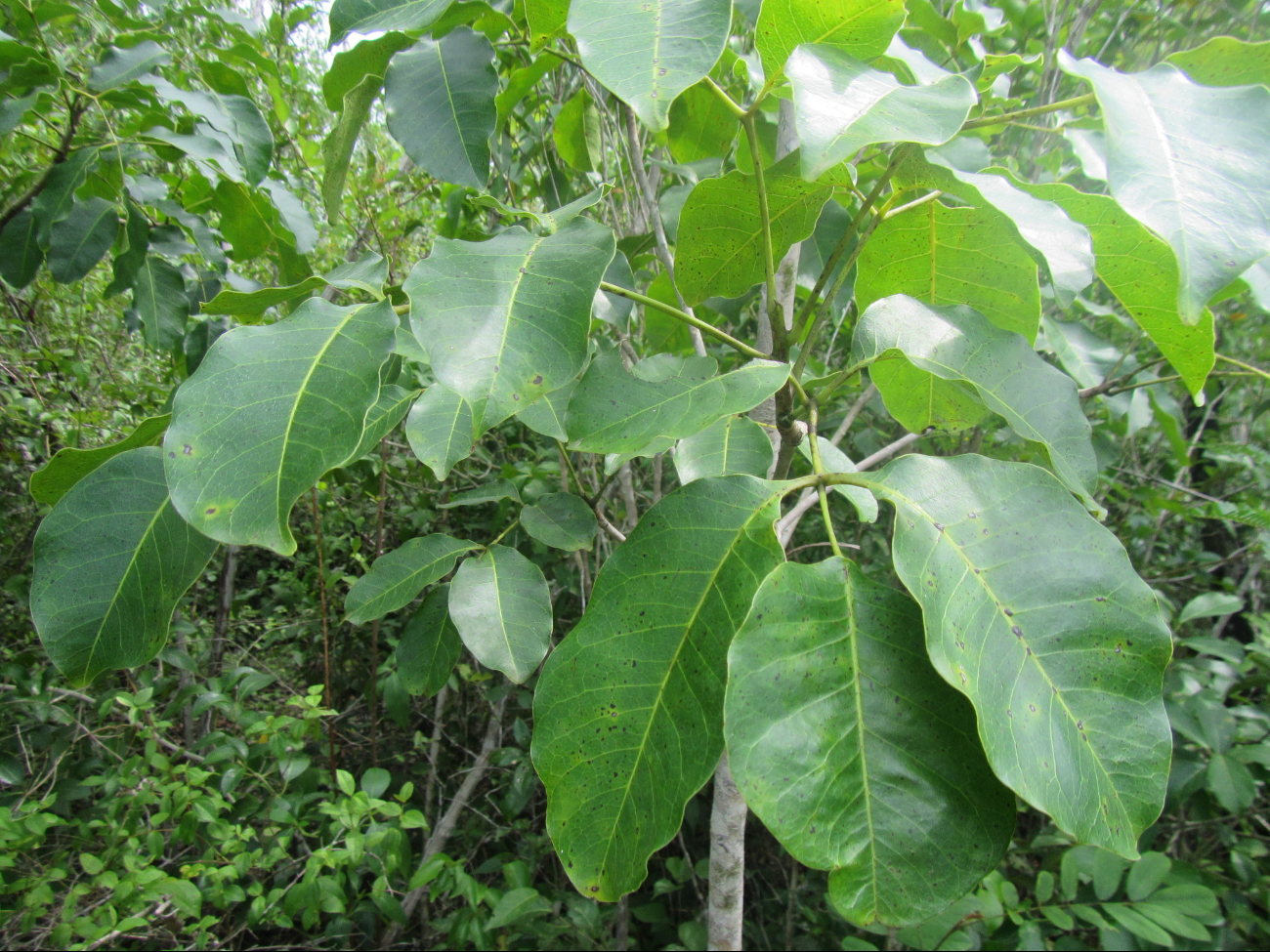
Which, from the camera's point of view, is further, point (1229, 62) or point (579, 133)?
point (579, 133)

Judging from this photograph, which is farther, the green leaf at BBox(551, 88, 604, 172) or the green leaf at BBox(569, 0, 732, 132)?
the green leaf at BBox(551, 88, 604, 172)

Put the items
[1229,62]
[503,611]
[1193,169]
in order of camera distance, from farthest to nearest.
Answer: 1. [503,611]
2. [1229,62]
3. [1193,169]

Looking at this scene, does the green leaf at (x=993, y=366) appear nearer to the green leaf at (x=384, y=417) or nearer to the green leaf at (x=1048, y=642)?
the green leaf at (x=1048, y=642)

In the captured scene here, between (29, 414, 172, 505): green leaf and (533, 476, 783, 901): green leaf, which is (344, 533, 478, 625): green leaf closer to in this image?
(29, 414, 172, 505): green leaf

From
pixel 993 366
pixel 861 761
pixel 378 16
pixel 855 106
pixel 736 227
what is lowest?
pixel 861 761

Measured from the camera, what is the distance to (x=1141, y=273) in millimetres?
545

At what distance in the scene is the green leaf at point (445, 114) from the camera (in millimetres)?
743

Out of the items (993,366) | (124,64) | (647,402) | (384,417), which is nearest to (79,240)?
(124,64)

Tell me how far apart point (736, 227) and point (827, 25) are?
8.8 inches

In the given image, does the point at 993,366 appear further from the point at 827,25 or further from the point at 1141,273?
the point at 827,25

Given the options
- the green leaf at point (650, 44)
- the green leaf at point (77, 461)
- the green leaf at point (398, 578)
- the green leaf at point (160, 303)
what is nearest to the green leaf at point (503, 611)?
the green leaf at point (398, 578)

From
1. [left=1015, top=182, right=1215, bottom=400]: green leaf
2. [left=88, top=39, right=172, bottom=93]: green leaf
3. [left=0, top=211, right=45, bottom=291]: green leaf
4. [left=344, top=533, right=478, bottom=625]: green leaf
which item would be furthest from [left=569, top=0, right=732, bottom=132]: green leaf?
[left=0, top=211, right=45, bottom=291]: green leaf

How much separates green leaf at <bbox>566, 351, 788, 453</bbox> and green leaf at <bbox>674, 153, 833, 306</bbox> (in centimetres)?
22

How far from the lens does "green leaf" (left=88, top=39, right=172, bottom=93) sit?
1.08 m
